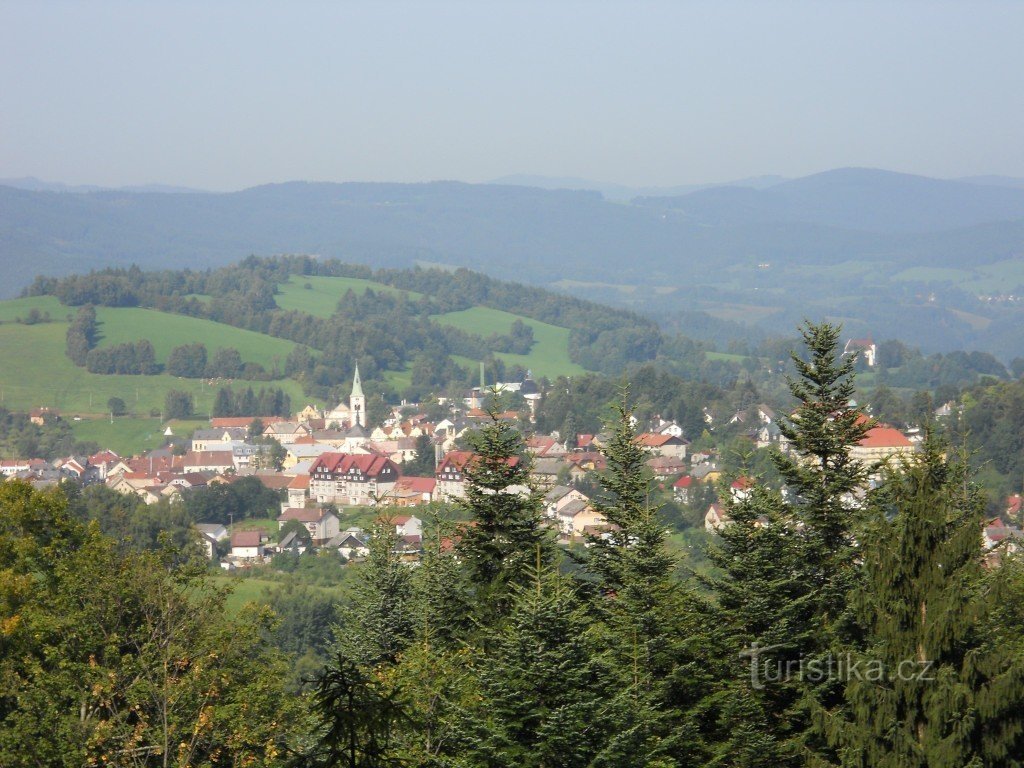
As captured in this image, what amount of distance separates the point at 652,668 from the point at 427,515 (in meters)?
6.35

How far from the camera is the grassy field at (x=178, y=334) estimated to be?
13425cm

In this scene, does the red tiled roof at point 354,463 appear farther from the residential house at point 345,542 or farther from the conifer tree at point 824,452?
the conifer tree at point 824,452

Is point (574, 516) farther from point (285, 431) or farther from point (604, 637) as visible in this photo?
point (604, 637)

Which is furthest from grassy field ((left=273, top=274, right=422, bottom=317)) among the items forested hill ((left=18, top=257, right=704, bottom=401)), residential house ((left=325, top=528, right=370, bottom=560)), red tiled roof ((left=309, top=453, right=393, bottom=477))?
residential house ((left=325, top=528, right=370, bottom=560))

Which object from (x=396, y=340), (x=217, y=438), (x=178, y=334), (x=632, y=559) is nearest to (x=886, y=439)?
(x=217, y=438)

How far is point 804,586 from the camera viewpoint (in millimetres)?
15969

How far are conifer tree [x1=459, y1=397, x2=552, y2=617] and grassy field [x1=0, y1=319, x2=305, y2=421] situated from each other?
3949 inches

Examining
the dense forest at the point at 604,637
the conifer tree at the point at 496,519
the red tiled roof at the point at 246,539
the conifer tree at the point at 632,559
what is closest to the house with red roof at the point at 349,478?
the red tiled roof at the point at 246,539

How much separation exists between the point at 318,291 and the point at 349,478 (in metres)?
97.6

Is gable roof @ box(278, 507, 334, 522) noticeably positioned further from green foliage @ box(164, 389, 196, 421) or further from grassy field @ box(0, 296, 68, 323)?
grassy field @ box(0, 296, 68, 323)

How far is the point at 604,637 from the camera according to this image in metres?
14.0

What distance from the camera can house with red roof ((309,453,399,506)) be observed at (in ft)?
288

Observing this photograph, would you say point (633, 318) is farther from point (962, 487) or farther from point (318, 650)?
point (962, 487)

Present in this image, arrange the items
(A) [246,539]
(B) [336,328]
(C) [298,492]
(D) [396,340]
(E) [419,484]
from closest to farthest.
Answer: (A) [246,539]
(E) [419,484]
(C) [298,492]
(B) [336,328]
(D) [396,340]
